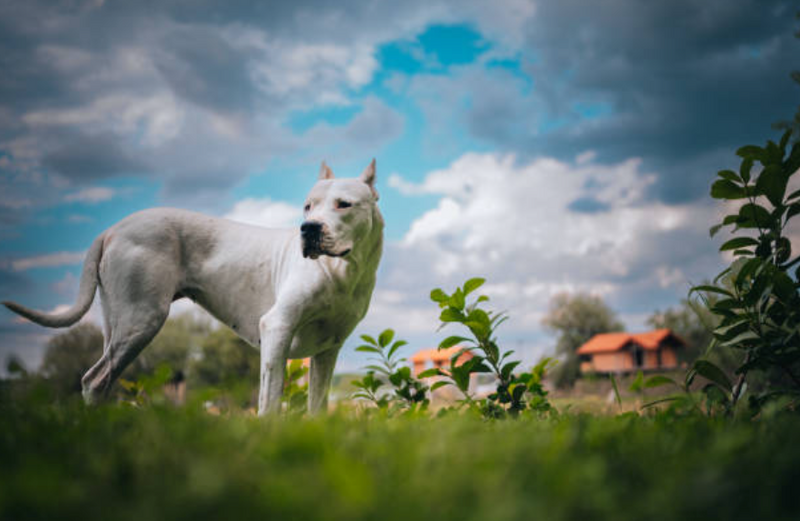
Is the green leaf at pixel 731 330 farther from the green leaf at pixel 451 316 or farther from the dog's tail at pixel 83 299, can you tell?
the dog's tail at pixel 83 299

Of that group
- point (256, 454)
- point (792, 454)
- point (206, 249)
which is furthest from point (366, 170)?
point (792, 454)

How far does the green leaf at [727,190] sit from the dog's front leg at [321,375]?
314 cm

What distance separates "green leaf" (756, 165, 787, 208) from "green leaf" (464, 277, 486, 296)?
6.00 ft

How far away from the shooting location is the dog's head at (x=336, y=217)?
3.35 meters

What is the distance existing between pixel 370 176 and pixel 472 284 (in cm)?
124

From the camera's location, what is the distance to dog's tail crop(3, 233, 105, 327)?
377 cm

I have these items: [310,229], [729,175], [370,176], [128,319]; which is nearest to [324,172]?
[370,176]

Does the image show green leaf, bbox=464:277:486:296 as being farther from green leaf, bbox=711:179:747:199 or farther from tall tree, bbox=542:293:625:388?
tall tree, bbox=542:293:625:388

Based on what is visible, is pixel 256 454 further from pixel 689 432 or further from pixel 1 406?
pixel 1 406

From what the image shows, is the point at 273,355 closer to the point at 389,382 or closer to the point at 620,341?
the point at 389,382

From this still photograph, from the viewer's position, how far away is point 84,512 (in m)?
0.86

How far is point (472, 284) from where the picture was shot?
145 inches

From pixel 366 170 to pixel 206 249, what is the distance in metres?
1.69

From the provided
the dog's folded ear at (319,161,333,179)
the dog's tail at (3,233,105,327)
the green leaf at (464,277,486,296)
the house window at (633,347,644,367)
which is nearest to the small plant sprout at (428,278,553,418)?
the green leaf at (464,277,486,296)
